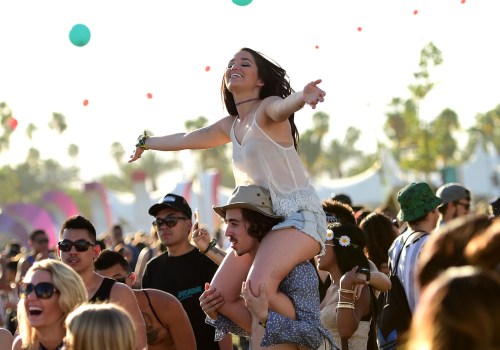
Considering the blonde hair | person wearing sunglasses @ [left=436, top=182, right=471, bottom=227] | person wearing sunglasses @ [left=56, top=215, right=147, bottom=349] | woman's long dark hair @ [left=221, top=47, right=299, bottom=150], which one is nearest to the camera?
the blonde hair

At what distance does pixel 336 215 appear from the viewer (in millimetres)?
7805

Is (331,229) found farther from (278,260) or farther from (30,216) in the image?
(30,216)

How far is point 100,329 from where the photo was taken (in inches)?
165

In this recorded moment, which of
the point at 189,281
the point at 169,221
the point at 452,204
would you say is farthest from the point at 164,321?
the point at 452,204

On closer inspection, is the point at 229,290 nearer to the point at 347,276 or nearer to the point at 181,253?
the point at 347,276

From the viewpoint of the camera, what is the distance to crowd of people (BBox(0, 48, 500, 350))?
4.29 m

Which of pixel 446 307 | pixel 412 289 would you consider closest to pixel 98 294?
pixel 412 289

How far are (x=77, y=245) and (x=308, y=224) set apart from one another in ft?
5.47

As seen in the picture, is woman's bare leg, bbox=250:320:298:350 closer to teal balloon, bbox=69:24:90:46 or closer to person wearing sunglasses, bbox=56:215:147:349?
person wearing sunglasses, bbox=56:215:147:349

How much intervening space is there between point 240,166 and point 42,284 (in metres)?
1.42

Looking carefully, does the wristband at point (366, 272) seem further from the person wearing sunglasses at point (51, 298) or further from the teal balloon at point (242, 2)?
the teal balloon at point (242, 2)

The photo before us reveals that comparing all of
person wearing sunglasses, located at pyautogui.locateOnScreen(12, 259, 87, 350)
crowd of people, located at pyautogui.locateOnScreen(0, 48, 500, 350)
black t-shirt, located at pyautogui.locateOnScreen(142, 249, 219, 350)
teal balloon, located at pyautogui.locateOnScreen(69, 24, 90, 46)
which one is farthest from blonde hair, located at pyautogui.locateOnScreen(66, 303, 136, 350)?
teal balloon, located at pyautogui.locateOnScreen(69, 24, 90, 46)

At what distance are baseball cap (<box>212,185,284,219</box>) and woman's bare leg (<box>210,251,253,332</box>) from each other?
0.31m

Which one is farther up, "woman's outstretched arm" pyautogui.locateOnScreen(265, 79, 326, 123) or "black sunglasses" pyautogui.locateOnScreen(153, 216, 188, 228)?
"woman's outstretched arm" pyautogui.locateOnScreen(265, 79, 326, 123)
